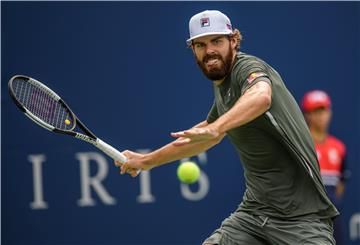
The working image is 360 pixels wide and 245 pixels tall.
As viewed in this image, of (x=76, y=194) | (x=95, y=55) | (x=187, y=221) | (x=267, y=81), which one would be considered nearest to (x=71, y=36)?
(x=95, y=55)

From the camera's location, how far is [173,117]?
7652mm

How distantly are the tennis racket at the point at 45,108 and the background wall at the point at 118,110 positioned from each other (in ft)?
7.50

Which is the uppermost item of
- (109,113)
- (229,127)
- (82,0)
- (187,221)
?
(82,0)

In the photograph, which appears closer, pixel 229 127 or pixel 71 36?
pixel 229 127

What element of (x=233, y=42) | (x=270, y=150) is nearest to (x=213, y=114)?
(x=233, y=42)

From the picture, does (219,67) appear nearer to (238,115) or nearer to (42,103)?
(238,115)

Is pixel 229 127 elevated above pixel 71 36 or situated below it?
below

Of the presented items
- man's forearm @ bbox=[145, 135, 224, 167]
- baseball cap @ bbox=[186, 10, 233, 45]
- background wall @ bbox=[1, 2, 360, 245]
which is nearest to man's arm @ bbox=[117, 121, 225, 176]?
man's forearm @ bbox=[145, 135, 224, 167]

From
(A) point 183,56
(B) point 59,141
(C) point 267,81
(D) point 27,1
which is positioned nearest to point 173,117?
(A) point 183,56

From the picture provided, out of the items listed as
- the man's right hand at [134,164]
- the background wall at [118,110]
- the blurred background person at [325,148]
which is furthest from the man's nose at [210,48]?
the blurred background person at [325,148]

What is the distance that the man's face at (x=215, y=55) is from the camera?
442 cm

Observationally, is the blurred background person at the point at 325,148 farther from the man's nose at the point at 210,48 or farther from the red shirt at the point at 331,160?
the man's nose at the point at 210,48

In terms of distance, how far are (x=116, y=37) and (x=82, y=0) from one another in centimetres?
46

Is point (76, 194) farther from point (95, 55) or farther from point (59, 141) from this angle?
point (95, 55)
